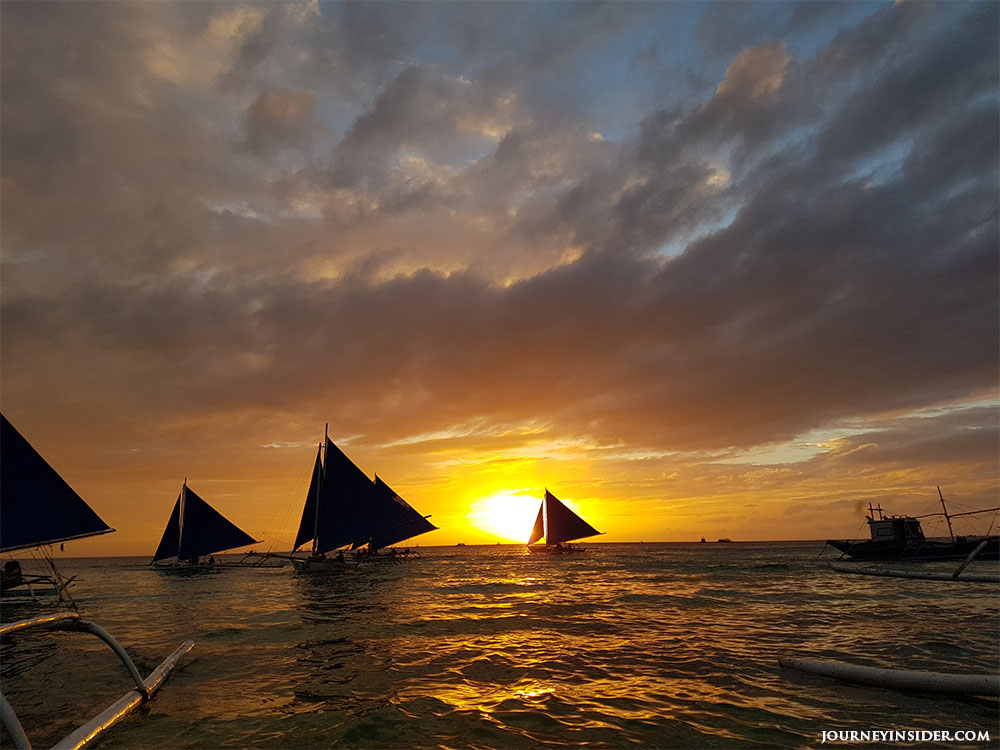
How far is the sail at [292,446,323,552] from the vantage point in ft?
187

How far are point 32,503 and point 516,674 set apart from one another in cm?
2206

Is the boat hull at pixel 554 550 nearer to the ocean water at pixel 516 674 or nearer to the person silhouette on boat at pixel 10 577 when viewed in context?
the ocean water at pixel 516 674

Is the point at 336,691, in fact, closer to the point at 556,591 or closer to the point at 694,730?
the point at 694,730

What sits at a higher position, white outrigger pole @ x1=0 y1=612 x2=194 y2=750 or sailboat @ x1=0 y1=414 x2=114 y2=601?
sailboat @ x1=0 y1=414 x2=114 y2=601

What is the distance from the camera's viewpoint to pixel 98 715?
914cm

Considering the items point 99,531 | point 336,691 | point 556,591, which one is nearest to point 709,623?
point 336,691

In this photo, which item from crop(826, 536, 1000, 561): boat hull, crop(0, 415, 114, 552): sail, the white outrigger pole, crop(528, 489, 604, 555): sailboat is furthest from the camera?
crop(528, 489, 604, 555): sailboat

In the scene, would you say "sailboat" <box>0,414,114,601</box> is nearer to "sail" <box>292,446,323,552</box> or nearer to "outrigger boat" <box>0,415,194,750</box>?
"outrigger boat" <box>0,415,194,750</box>

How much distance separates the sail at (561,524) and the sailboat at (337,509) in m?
53.0

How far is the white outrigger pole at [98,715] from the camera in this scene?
5379 mm

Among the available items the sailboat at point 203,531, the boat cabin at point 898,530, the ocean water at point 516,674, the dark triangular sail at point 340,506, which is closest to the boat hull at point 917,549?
the boat cabin at point 898,530

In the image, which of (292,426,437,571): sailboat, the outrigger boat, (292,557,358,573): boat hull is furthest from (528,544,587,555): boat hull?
the outrigger boat

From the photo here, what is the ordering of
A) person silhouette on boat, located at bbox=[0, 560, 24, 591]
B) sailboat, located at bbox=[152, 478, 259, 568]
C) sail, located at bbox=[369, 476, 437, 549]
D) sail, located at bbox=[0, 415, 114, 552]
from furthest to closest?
sailboat, located at bbox=[152, 478, 259, 568] → sail, located at bbox=[369, 476, 437, 549] → person silhouette on boat, located at bbox=[0, 560, 24, 591] → sail, located at bbox=[0, 415, 114, 552]

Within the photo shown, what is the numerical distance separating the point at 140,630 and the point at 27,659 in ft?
15.9
